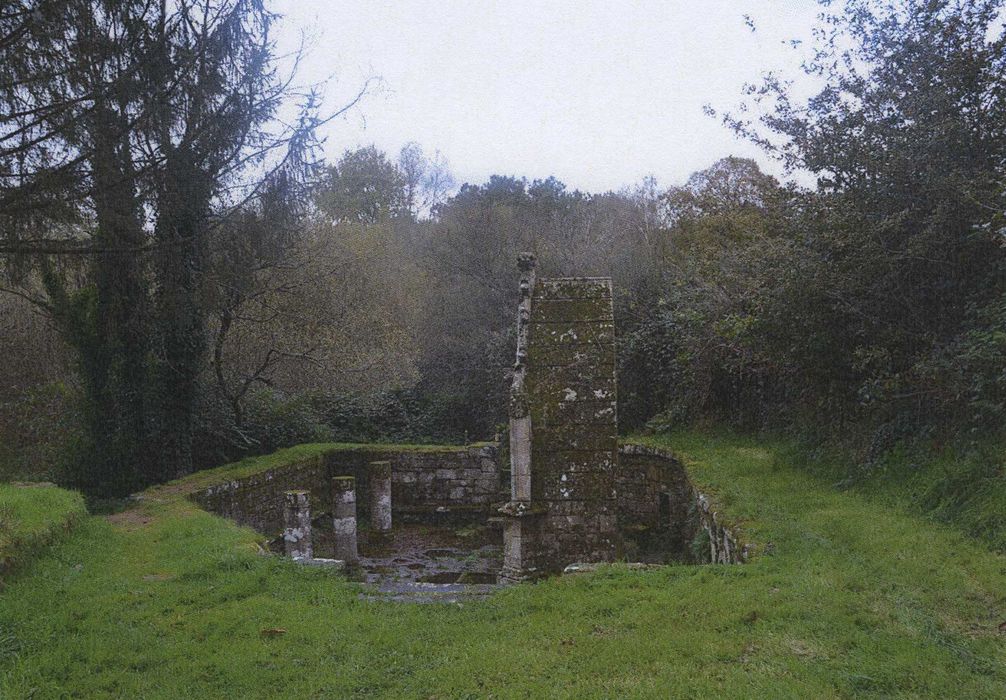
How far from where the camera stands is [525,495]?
8094 mm

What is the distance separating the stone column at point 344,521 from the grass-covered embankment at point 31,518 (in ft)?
11.3

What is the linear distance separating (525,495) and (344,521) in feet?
14.3

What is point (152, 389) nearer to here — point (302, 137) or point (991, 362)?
point (302, 137)

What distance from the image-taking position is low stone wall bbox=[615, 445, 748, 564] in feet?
37.1

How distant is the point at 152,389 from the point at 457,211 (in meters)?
16.5

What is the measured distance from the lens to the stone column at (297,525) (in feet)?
33.3

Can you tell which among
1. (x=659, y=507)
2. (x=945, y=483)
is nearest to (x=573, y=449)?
(x=945, y=483)

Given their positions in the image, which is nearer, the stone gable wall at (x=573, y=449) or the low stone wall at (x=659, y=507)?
the stone gable wall at (x=573, y=449)

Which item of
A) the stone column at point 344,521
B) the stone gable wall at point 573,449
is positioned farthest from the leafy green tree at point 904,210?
the stone column at point 344,521

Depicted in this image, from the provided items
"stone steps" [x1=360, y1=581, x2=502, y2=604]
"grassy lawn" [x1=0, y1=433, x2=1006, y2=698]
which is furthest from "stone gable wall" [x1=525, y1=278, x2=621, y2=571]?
"grassy lawn" [x1=0, y1=433, x2=1006, y2=698]

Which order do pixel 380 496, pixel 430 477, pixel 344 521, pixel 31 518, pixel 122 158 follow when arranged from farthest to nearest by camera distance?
pixel 430 477, pixel 380 496, pixel 344 521, pixel 31 518, pixel 122 158

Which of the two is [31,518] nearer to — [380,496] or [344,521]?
[344,521]

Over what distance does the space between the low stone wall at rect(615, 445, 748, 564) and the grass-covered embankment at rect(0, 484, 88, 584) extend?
706cm

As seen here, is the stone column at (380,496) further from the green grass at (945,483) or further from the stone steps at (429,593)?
the green grass at (945,483)
